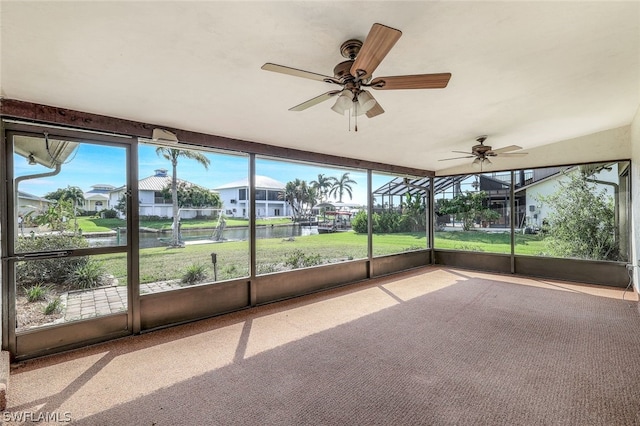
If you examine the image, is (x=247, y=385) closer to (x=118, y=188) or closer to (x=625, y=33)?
(x=118, y=188)

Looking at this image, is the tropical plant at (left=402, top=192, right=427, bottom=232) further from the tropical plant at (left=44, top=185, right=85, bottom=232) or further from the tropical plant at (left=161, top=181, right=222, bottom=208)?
the tropical plant at (left=44, top=185, right=85, bottom=232)

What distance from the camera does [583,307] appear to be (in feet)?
14.0

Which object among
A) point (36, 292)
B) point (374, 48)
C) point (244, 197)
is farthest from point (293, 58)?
point (36, 292)

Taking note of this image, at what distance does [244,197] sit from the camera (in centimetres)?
443

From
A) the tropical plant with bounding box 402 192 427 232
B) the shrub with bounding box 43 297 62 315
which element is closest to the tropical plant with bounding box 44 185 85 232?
the shrub with bounding box 43 297 62 315

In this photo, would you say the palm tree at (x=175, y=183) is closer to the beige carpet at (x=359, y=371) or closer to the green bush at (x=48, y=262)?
the green bush at (x=48, y=262)

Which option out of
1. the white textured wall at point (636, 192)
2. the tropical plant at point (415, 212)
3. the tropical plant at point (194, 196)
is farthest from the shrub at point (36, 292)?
the white textured wall at point (636, 192)

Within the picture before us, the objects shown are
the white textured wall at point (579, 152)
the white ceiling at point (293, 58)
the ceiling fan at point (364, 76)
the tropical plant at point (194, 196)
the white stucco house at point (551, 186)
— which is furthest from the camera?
the white stucco house at point (551, 186)

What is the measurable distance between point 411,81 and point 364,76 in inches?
13.8

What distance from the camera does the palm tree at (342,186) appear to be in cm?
613

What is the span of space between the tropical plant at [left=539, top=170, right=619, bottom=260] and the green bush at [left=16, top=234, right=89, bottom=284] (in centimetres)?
795

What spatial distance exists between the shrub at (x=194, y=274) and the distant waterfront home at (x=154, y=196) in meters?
0.71

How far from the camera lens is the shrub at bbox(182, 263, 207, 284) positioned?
156 inches

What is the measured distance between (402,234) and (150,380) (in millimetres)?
6009
